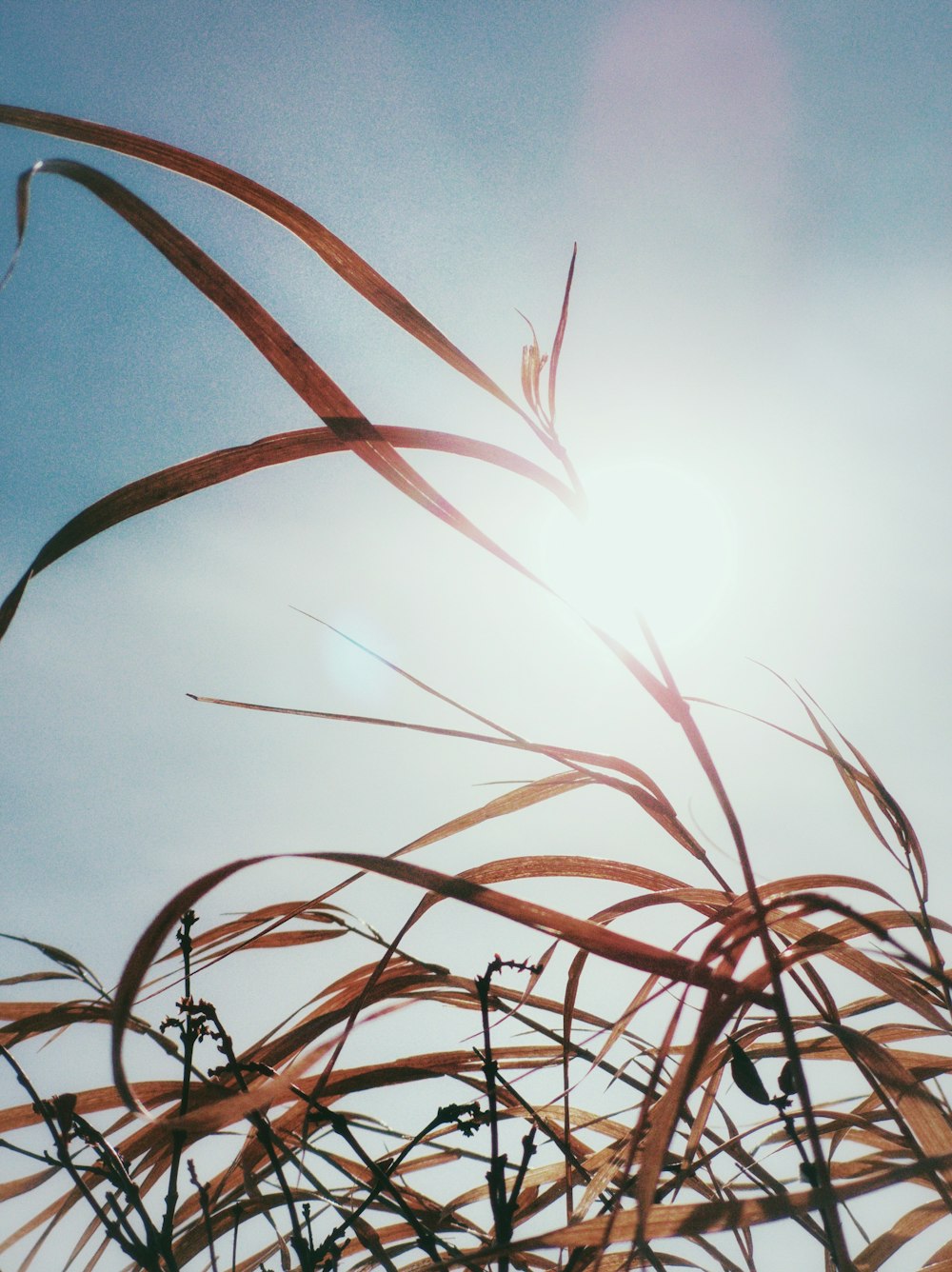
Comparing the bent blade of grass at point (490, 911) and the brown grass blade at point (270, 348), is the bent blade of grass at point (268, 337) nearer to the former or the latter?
the brown grass blade at point (270, 348)

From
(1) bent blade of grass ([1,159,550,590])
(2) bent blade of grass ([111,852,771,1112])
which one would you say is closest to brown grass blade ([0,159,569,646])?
(1) bent blade of grass ([1,159,550,590])

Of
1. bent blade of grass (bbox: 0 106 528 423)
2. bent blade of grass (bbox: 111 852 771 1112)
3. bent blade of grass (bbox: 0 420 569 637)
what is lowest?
bent blade of grass (bbox: 111 852 771 1112)

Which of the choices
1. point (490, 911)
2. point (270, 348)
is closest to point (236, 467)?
point (270, 348)

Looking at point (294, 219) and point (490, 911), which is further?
point (294, 219)

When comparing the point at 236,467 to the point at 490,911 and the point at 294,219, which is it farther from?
the point at 490,911

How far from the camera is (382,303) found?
0.42 meters

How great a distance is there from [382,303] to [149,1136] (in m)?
0.54

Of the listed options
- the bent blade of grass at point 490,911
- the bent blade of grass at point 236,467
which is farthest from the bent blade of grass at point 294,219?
the bent blade of grass at point 490,911

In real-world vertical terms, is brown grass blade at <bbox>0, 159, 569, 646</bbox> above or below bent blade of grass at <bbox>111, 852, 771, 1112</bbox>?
above

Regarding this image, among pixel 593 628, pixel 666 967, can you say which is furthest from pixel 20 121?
pixel 666 967

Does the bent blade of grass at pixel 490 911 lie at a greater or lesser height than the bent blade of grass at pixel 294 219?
lesser

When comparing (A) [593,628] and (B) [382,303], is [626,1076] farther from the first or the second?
(B) [382,303]

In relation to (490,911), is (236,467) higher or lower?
higher

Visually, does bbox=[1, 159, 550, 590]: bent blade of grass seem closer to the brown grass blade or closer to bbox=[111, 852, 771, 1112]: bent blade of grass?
the brown grass blade
